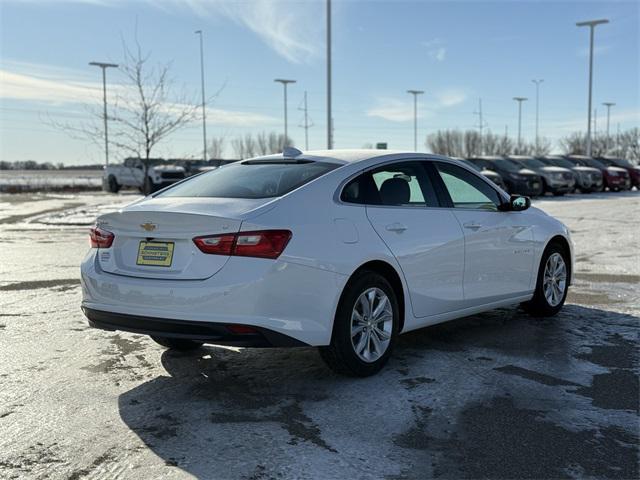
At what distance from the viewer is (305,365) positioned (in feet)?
17.6

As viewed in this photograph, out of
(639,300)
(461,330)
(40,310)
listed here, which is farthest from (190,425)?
(639,300)

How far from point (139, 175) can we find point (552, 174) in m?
19.1

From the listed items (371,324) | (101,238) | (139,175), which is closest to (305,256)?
(371,324)

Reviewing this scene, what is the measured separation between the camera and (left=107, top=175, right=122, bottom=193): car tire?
3719 cm

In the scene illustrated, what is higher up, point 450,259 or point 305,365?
point 450,259

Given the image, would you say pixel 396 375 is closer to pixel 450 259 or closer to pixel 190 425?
pixel 450 259

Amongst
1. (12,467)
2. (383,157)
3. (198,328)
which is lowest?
(12,467)

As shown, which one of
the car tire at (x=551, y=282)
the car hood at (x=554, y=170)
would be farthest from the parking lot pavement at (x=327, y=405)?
the car hood at (x=554, y=170)

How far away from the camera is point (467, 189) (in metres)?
6.20

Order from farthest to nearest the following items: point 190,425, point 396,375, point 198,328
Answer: point 396,375 → point 198,328 → point 190,425

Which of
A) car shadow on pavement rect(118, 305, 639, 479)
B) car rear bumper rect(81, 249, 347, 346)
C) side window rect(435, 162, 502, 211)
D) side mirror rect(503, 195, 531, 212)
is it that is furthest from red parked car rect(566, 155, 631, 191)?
car rear bumper rect(81, 249, 347, 346)

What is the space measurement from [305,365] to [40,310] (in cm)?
335

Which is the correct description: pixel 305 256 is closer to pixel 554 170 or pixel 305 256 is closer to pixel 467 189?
pixel 467 189

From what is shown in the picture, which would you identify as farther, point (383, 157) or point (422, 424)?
point (383, 157)
